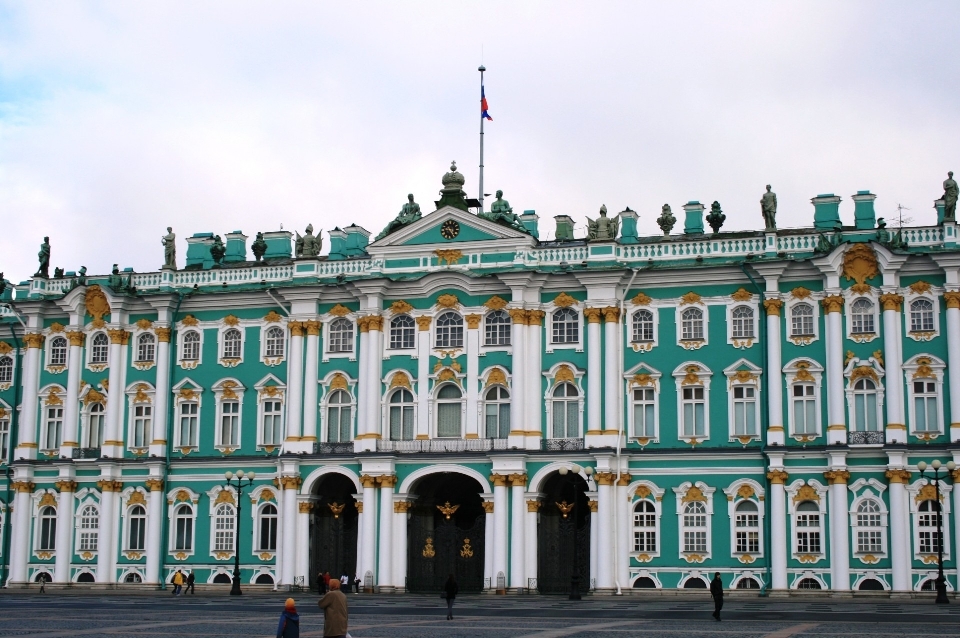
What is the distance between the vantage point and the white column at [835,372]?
6003 cm

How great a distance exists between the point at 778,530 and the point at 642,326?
425 inches

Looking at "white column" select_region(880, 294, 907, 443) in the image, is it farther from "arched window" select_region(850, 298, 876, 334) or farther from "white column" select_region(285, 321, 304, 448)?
"white column" select_region(285, 321, 304, 448)

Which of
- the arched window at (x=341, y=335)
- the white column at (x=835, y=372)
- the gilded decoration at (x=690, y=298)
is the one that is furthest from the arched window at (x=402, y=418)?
the white column at (x=835, y=372)

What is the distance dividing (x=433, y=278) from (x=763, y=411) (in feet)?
52.8

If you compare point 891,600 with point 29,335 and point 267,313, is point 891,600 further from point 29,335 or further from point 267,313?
point 29,335

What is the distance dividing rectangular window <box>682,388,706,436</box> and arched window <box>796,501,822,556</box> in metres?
5.44

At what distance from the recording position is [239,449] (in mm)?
68875

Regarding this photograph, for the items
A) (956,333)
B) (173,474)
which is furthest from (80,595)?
(956,333)

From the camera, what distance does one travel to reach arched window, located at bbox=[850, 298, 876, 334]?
199 feet

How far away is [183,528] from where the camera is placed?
69.1m

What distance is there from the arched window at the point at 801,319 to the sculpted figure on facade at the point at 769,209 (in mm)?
3854

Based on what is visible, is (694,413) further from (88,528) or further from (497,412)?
(88,528)

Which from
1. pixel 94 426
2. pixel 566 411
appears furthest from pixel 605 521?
pixel 94 426

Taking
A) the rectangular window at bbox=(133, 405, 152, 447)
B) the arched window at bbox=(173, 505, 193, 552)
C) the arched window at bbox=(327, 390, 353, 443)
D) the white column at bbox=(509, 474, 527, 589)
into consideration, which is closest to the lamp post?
the white column at bbox=(509, 474, 527, 589)
